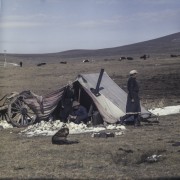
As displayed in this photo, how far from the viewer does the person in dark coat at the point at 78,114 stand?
1630 centimetres

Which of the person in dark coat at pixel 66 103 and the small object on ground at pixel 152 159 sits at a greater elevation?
the person in dark coat at pixel 66 103

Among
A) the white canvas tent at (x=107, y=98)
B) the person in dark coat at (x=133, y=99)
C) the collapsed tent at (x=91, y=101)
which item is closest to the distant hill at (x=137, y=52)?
the white canvas tent at (x=107, y=98)

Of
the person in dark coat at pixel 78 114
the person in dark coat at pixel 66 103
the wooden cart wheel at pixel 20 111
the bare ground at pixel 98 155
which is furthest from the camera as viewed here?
the wooden cart wheel at pixel 20 111

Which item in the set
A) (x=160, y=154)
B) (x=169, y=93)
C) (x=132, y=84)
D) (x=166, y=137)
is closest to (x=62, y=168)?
(x=160, y=154)

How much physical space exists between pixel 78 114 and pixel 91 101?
726 mm

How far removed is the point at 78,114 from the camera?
16.4 m

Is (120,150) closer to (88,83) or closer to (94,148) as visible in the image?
(94,148)

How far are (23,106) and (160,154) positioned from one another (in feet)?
25.5

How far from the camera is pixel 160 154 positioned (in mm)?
10602

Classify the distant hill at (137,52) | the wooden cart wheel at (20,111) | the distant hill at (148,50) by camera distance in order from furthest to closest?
the distant hill at (148,50), the distant hill at (137,52), the wooden cart wheel at (20,111)

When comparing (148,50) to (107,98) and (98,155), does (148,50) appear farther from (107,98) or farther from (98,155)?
(98,155)

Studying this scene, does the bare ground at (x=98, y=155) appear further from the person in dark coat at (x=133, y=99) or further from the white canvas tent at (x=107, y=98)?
the white canvas tent at (x=107, y=98)

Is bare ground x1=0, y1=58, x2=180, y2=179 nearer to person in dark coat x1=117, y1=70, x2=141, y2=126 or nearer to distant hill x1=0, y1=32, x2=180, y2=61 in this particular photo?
person in dark coat x1=117, y1=70, x2=141, y2=126

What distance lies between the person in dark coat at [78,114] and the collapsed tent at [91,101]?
0.22 meters
